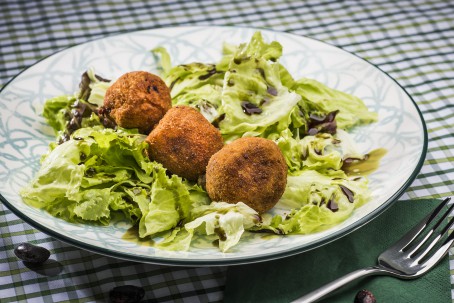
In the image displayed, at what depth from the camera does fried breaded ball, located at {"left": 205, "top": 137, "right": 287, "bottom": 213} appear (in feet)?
9.89

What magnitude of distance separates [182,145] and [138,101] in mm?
379

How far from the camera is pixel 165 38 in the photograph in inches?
174

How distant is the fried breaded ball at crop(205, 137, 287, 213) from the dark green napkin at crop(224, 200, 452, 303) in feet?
0.91

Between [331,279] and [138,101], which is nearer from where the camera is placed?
[331,279]

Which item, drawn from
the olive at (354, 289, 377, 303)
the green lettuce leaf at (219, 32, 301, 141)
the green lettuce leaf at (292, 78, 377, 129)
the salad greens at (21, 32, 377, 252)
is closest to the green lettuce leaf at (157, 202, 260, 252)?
the salad greens at (21, 32, 377, 252)

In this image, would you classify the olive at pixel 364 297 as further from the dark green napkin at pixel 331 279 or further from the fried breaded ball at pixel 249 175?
the fried breaded ball at pixel 249 175

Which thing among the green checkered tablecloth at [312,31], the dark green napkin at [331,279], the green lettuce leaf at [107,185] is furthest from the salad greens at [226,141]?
the green checkered tablecloth at [312,31]

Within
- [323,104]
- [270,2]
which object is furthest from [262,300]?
[270,2]

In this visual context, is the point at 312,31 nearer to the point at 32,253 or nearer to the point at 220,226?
the point at 220,226

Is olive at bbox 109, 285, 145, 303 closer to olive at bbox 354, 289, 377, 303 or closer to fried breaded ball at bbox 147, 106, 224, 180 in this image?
fried breaded ball at bbox 147, 106, 224, 180

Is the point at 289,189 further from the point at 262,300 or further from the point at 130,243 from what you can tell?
the point at 130,243

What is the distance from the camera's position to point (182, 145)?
3.23 m

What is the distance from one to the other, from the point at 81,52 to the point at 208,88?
887 mm

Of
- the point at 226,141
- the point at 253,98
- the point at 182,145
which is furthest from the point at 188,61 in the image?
the point at 182,145
